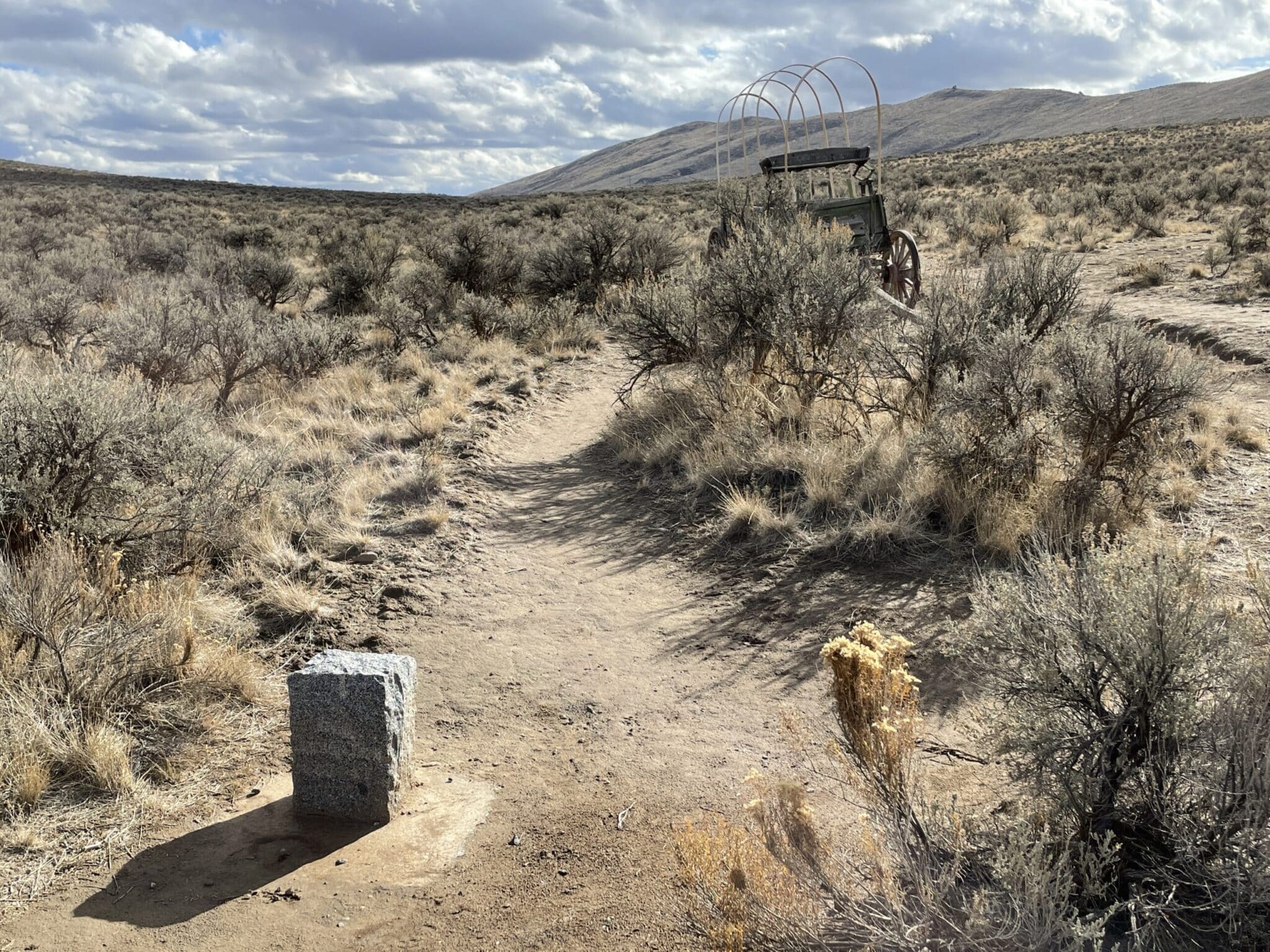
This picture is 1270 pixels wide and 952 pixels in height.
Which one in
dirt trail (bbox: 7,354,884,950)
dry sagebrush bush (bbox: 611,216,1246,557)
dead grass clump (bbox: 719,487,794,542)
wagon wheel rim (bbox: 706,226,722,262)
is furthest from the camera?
wagon wheel rim (bbox: 706,226,722,262)

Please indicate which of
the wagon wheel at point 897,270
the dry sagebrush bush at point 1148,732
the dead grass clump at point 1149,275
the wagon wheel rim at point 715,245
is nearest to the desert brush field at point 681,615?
the dry sagebrush bush at point 1148,732

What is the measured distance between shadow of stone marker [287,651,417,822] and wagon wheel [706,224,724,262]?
7.33 meters

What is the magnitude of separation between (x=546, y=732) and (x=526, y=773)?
0.35m

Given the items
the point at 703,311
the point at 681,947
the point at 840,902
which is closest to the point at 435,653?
the point at 681,947

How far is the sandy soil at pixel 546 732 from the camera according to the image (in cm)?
288

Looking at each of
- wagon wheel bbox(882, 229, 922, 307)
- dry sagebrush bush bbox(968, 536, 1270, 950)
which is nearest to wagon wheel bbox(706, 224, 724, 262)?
wagon wheel bbox(882, 229, 922, 307)

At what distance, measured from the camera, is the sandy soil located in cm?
288

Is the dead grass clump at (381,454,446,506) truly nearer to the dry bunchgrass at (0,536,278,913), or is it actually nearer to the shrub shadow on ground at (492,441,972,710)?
the shrub shadow on ground at (492,441,972,710)

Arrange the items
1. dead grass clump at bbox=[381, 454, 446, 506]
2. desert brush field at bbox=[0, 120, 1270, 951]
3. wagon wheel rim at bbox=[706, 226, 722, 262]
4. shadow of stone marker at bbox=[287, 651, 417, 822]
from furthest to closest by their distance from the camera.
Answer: wagon wheel rim at bbox=[706, 226, 722, 262], dead grass clump at bbox=[381, 454, 446, 506], shadow of stone marker at bbox=[287, 651, 417, 822], desert brush field at bbox=[0, 120, 1270, 951]

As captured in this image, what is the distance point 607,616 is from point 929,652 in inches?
74.0

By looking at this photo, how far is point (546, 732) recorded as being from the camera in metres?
4.12

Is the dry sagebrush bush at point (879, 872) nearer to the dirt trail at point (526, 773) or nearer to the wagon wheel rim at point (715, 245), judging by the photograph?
the dirt trail at point (526, 773)

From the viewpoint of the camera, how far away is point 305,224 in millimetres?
29297

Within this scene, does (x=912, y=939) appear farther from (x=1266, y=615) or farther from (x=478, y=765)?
(x=478, y=765)
